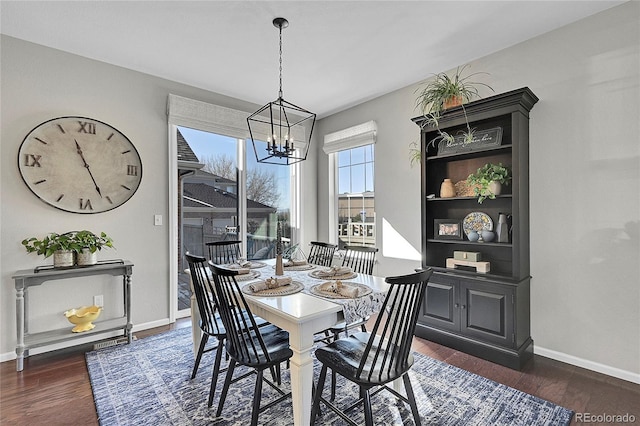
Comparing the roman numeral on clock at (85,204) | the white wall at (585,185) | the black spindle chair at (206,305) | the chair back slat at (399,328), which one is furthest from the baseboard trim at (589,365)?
the roman numeral on clock at (85,204)

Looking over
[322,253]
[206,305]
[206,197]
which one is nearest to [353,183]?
[322,253]

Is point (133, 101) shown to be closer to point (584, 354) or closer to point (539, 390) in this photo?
point (539, 390)

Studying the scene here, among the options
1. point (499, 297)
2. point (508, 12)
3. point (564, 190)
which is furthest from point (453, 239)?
point (508, 12)

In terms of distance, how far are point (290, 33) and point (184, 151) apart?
1.92 meters

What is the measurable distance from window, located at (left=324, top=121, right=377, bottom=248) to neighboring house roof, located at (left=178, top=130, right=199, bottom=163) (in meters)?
1.93

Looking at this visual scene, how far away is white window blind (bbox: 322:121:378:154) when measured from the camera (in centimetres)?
407

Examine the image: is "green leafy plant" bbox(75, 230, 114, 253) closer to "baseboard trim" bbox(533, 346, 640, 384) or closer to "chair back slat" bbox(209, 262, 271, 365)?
"chair back slat" bbox(209, 262, 271, 365)

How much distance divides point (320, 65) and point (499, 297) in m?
2.78

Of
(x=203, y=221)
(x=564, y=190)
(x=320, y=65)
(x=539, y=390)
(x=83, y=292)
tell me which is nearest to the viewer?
(x=539, y=390)

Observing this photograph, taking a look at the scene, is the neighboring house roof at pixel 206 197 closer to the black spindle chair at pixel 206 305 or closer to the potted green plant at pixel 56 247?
the potted green plant at pixel 56 247

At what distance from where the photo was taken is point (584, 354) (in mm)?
2477

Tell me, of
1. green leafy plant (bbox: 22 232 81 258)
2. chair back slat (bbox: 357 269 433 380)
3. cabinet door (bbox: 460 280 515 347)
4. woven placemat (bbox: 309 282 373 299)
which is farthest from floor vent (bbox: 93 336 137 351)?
cabinet door (bbox: 460 280 515 347)

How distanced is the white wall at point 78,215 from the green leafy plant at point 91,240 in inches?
7.2

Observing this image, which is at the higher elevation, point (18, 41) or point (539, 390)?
point (18, 41)
